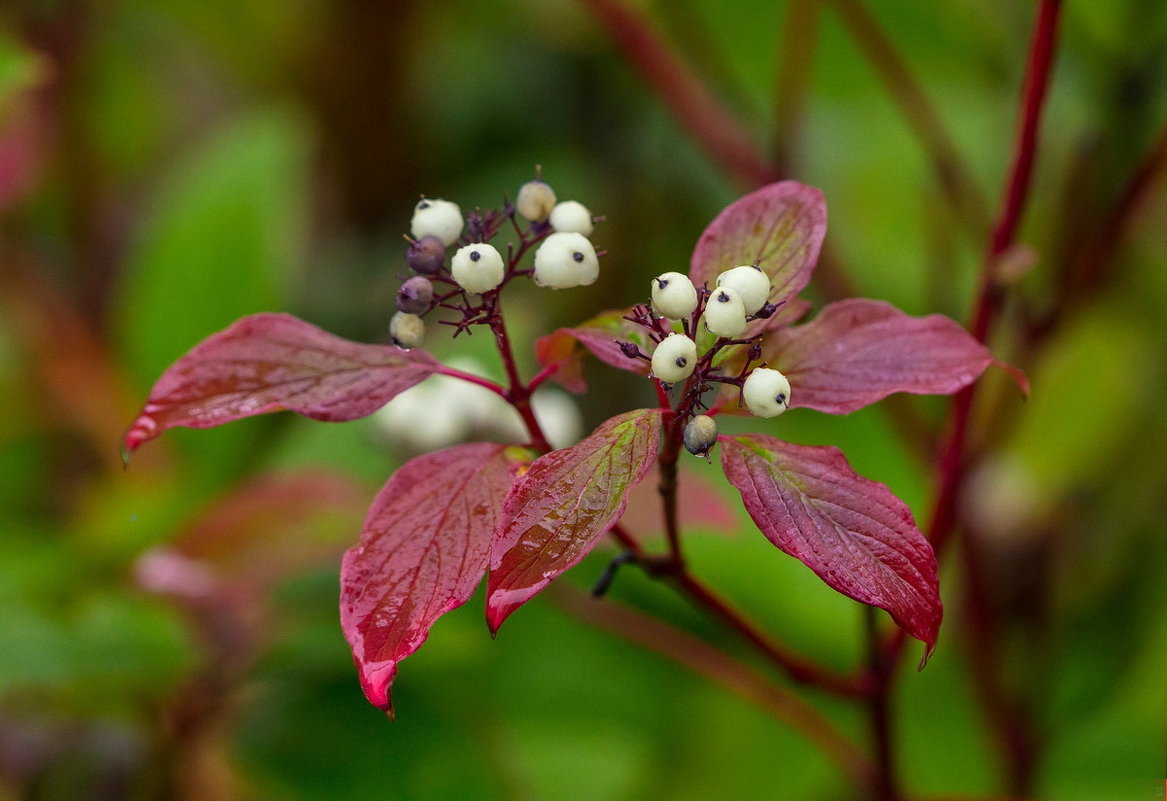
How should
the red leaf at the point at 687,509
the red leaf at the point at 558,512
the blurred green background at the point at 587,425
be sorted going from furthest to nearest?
the blurred green background at the point at 587,425 → the red leaf at the point at 687,509 → the red leaf at the point at 558,512

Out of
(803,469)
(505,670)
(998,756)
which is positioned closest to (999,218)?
(803,469)

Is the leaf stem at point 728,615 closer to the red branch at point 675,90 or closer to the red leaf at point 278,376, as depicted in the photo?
the red leaf at point 278,376

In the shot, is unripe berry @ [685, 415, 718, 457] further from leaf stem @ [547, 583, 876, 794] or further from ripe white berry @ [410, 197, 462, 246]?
leaf stem @ [547, 583, 876, 794]

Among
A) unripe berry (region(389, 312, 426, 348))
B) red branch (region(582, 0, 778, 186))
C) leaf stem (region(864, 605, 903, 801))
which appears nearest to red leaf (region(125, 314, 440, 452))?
unripe berry (region(389, 312, 426, 348))

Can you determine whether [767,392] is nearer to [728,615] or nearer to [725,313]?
[725,313]

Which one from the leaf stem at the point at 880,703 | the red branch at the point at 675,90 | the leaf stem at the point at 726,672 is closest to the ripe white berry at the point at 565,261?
the leaf stem at the point at 880,703

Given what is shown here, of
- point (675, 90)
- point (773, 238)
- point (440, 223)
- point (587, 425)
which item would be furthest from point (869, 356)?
point (587, 425)
